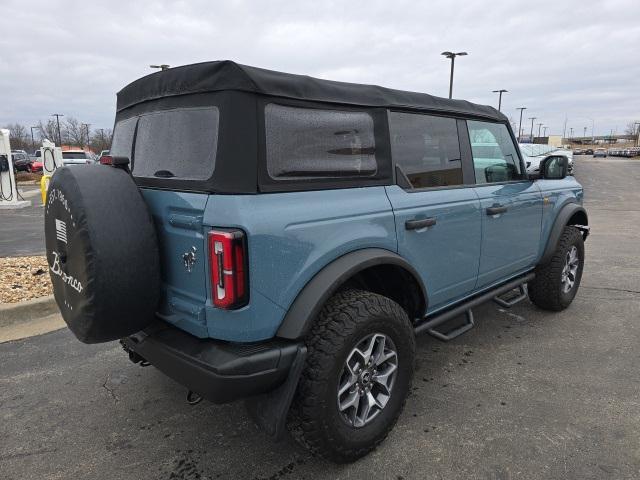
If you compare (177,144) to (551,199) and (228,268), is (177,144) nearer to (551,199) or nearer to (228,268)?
(228,268)

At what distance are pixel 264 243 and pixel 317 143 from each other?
0.68m

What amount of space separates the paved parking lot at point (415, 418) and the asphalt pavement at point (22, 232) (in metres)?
3.89

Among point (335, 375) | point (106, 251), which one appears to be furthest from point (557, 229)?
point (106, 251)

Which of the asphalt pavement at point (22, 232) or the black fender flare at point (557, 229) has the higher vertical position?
the black fender flare at point (557, 229)

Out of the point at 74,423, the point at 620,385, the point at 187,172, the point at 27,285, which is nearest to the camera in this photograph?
the point at 187,172

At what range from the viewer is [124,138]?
9.42ft

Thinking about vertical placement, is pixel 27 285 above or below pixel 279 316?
below

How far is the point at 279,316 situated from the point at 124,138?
165 centimetres

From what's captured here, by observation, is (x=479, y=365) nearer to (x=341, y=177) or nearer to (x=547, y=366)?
(x=547, y=366)

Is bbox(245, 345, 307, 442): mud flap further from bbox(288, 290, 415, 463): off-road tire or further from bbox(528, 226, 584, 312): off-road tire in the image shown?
bbox(528, 226, 584, 312): off-road tire

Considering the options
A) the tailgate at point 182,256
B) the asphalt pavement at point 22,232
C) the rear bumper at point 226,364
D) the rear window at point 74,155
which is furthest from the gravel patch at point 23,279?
the rear window at point 74,155

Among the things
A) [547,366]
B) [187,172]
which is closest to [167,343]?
[187,172]

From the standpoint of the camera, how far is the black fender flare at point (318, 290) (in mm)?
2088

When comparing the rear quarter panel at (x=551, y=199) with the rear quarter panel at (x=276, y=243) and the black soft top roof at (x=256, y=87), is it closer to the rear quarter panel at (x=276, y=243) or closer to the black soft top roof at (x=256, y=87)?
the black soft top roof at (x=256, y=87)
